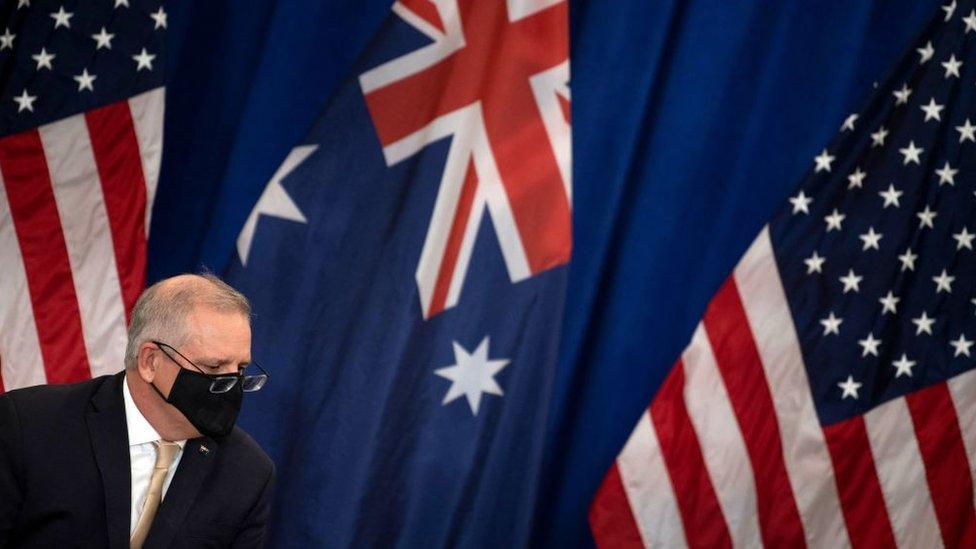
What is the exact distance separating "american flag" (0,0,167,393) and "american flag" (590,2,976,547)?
1935 mm

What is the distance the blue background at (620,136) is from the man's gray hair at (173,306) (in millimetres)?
1693

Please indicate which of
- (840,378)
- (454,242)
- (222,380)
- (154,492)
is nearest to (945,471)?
(840,378)

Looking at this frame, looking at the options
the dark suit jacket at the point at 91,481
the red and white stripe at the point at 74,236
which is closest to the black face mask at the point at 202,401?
the dark suit jacket at the point at 91,481

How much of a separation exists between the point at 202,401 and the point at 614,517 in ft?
6.76

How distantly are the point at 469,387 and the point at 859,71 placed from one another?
201 centimetres

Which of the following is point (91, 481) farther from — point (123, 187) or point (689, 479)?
point (689, 479)

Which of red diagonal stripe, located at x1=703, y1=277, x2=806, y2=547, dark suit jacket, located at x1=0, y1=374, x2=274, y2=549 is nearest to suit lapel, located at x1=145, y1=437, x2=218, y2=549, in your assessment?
dark suit jacket, located at x1=0, y1=374, x2=274, y2=549

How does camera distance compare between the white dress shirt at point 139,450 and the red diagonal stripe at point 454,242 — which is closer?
the white dress shirt at point 139,450

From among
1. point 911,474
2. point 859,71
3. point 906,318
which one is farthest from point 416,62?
point 911,474

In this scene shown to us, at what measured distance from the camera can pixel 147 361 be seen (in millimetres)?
2570

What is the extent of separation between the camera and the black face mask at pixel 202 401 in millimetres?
2561

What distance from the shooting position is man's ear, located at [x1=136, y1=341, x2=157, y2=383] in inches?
101

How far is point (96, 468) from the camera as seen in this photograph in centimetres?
248

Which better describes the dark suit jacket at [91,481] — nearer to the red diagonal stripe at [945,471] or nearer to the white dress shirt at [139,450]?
the white dress shirt at [139,450]
